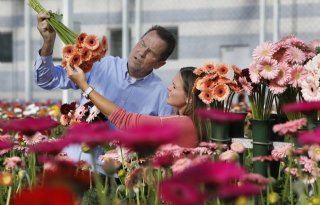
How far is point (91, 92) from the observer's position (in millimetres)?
2164

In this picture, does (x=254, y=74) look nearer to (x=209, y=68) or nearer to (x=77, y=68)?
(x=209, y=68)

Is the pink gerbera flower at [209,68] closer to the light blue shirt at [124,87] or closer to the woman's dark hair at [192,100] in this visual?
the woman's dark hair at [192,100]

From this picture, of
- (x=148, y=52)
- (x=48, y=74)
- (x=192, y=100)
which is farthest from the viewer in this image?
(x=48, y=74)

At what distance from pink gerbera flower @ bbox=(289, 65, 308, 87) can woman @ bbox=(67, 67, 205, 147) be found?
386mm

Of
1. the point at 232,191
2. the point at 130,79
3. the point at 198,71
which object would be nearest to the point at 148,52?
the point at 130,79

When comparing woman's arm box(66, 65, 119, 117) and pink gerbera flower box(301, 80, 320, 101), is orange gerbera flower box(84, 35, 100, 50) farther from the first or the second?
pink gerbera flower box(301, 80, 320, 101)

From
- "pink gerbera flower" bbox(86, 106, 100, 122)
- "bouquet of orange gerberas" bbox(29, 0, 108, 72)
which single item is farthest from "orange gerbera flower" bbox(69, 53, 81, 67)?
"pink gerbera flower" bbox(86, 106, 100, 122)

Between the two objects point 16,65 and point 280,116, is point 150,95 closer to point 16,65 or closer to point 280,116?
point 280,116

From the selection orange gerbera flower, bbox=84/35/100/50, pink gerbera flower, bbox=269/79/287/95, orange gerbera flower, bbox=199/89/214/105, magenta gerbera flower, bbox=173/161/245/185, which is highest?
orange gerbera flower, bbox=84/35/100/50

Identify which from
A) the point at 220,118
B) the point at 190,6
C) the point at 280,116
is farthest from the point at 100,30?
the point at 220,118

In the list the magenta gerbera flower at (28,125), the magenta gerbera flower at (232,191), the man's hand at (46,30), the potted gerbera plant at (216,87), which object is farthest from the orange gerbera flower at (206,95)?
the magenta gerbera flower at (232,191)

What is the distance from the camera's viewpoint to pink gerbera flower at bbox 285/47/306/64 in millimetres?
2045

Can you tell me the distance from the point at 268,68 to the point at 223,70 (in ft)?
0.57

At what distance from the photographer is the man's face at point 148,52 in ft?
8.86
